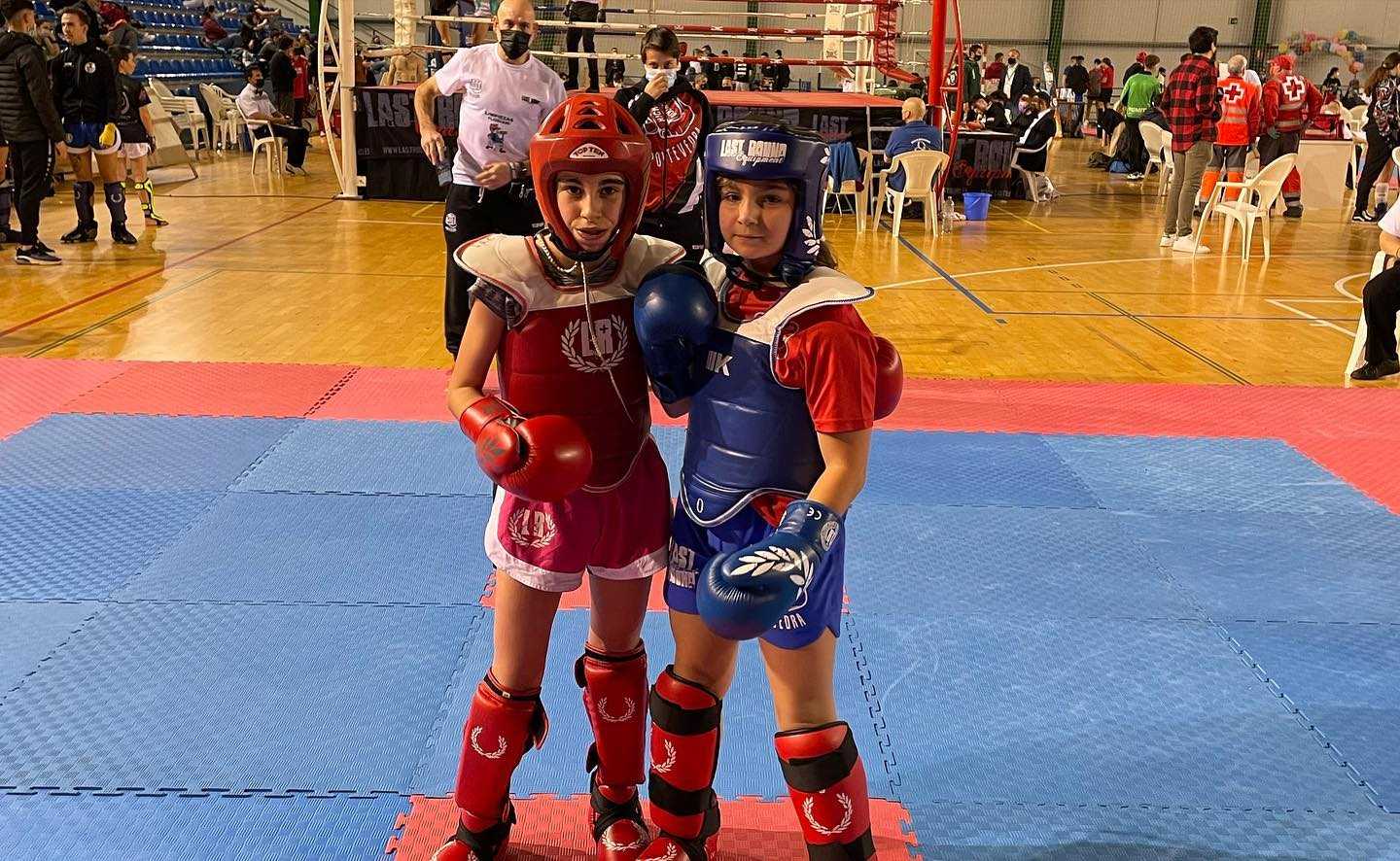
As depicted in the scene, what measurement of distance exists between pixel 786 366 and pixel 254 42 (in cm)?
2107

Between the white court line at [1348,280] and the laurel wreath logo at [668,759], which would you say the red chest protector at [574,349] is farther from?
the white court line at [1348,280]

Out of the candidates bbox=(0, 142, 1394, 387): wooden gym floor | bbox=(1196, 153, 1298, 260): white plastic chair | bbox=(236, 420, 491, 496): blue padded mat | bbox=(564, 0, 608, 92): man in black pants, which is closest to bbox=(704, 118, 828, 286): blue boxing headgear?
bbox=(236, 420, 491, 496): blue padded mat

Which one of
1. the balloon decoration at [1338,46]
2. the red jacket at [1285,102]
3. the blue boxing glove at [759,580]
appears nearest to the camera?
the blue boxing glove at [759,580]

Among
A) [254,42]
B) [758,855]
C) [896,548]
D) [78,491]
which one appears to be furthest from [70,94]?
[254,42]

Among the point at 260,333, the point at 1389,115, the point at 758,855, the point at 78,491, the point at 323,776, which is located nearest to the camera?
the point at 758,855

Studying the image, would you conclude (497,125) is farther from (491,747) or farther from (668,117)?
(491,747)

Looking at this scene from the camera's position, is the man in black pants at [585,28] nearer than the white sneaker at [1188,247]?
No

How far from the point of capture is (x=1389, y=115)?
12.9 m

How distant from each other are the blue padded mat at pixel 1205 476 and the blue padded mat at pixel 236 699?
9.89 ft

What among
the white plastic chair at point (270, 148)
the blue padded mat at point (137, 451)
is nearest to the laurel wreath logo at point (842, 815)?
the blue padded mat at point (137, 451)

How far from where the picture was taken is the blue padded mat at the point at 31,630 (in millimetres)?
3344

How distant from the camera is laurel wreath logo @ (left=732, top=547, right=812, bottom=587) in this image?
188 cm

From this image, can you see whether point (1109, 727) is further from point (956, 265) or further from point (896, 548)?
point (956, 265)

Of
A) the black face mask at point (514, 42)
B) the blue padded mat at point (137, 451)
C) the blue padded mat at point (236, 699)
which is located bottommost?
the blue padded mat at point (236, 699)
